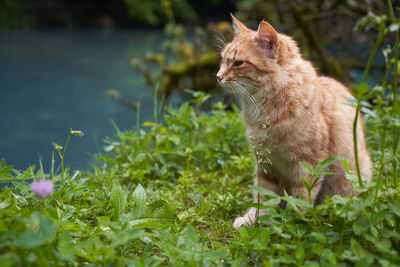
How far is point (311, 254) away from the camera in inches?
52.7

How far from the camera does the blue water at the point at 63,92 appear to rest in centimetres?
294

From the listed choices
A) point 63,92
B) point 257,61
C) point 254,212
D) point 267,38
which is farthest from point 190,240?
point 63,92

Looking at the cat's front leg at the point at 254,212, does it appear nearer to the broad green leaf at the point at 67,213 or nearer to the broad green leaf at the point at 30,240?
the broad green leaf at the point at 67,213

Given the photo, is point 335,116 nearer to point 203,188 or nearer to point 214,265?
point 203,188

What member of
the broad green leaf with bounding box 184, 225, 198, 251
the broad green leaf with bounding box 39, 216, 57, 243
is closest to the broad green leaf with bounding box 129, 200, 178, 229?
the broad green leaf with bounding box 184, 225, 198, 251

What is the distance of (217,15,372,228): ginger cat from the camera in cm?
172

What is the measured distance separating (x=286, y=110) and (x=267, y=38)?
1.20 feet

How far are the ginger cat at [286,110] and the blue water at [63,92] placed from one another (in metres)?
1.24

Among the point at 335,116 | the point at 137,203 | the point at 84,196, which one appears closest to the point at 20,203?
the point at 84,196

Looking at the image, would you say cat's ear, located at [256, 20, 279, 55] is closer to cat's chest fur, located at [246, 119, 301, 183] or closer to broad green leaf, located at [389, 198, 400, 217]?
cat's chest fur, located at [246, 119, 301, 183]

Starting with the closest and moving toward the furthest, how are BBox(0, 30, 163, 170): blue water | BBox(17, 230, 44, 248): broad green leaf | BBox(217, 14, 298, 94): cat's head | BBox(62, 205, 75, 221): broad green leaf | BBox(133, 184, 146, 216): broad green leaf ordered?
BBox(17, 230, 44, 248): broad green leaf → BBox(62, 205, 75, 221): broad green leaf → BBox(133, 184, 146, 216): broad green leaf → BBox(217, 14, 298, 94): cat's head → BBox(0, 30, 163, 170): blue water

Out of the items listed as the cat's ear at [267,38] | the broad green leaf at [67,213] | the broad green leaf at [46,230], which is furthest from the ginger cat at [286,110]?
the broad green leaf at [46,230]

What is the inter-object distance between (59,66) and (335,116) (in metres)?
5.58

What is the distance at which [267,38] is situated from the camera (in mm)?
1740
